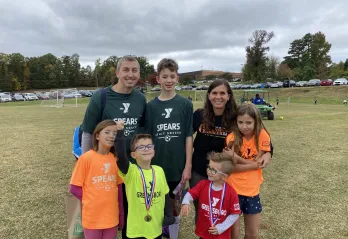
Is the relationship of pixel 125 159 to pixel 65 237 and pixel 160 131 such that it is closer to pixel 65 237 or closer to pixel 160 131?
pixel 160 131

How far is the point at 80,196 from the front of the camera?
7.89 feet

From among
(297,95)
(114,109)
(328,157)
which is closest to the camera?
(114,109)

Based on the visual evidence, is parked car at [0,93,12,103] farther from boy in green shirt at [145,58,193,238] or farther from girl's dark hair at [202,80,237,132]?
girl's dark hair at [202,80,237,132]

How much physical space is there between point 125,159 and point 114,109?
1.95ft

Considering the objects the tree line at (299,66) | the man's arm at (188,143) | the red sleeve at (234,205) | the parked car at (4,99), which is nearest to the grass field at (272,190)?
the man's arm at (188,143)

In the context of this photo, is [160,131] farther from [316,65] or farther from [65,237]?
[316,65]

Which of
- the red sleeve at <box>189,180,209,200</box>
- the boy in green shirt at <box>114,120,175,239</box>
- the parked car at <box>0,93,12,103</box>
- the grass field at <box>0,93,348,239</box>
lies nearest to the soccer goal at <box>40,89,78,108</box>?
the parked car at <box>0,93,12,103</box>

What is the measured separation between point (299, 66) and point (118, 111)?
79.2 meters

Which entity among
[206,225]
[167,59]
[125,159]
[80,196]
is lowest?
[206,225]

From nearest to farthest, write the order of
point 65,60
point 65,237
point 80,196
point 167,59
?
point 80,196 < point 167,59 < point 65,237 < point 65,60

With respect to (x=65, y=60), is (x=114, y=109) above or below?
below

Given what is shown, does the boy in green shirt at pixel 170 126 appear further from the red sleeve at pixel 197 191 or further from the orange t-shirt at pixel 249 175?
the orange t-shirt at pixel 249 175

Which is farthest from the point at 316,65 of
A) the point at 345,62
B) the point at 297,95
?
the point at 297,95

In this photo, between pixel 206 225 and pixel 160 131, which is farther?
pixel 160 131
